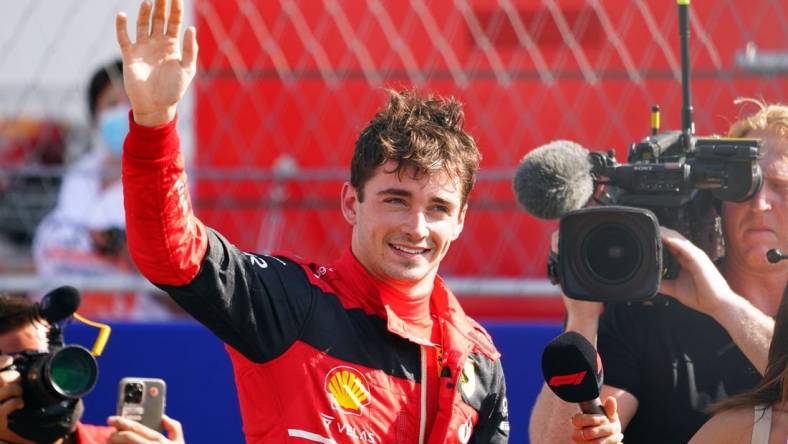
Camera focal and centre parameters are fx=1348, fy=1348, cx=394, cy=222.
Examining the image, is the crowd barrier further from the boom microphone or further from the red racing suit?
the red racing suit

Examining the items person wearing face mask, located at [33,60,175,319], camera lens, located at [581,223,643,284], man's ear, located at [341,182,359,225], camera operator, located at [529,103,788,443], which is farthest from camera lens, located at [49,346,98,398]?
person wearing face mask, located at [33,60,175,319]

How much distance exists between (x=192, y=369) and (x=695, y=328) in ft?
5.08

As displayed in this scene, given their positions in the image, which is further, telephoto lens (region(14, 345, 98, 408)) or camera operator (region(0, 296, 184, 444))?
telephoto lens (region(14, 345, 98, 408))

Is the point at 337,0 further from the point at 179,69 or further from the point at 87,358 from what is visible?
the point at 179,69

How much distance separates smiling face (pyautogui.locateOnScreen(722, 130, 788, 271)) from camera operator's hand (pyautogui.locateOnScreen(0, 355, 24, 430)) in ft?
4.87

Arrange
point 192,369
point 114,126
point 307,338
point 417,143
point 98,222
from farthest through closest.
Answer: point 114,126
point 98,222
point 192,369
point 417,143
point 307,338

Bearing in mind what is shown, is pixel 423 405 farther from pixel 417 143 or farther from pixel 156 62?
pixel 156 62

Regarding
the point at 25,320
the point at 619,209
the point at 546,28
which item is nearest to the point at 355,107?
the point at 546,28

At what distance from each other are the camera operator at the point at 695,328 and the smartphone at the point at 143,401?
0.73 m

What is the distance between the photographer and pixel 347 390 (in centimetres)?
229

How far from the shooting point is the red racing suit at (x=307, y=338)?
6.71ft

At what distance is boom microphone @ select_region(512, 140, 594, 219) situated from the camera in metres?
2.60

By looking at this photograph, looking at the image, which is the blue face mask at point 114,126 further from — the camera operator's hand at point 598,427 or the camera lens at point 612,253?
the camera operator's hand at point 598,427

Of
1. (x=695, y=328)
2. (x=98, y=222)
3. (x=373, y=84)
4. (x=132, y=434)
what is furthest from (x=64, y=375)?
(x=373, y=84)
